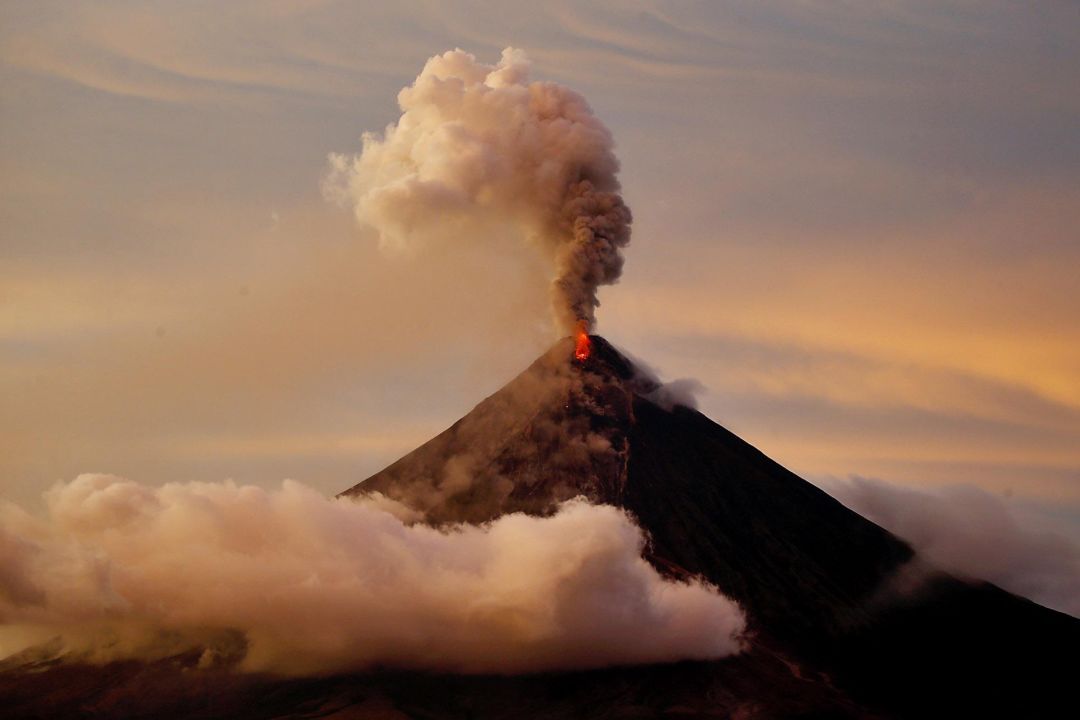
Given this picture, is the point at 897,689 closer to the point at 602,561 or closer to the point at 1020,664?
the point at 1020,664

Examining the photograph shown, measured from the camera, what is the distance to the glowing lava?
120 metres

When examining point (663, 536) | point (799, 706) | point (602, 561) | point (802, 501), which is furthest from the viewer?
point (802, 501)

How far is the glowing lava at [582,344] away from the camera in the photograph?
393 ft

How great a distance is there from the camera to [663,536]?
4478 inches

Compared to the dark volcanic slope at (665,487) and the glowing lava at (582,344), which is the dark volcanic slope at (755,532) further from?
the glowing lava at (582,344)

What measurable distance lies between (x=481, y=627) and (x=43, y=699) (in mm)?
32407

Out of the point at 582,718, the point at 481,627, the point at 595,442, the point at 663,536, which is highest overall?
the point at 595,442

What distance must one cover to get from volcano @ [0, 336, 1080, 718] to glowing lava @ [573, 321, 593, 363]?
127 millimetres

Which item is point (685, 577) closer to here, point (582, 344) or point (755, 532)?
point (755, 532)

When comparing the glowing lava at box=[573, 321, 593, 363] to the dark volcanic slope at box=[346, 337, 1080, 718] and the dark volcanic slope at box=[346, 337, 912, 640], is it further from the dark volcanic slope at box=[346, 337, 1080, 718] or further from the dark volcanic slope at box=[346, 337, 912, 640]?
the dark volcanic slope at box=[346, 337, 1080, 718]

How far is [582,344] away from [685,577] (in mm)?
21160

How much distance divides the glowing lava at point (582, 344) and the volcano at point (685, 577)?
13 cm

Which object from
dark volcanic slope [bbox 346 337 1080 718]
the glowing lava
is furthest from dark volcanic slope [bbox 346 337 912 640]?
the glowing lava

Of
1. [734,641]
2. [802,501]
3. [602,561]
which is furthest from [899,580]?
[602,561]
